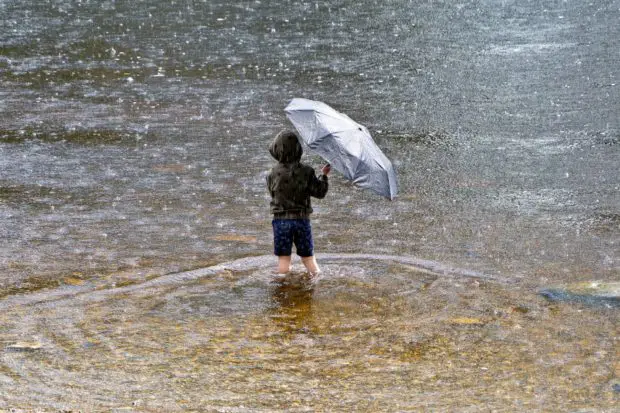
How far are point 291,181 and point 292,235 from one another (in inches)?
15.2

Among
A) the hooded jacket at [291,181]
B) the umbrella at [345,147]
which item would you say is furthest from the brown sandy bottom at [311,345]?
the umbrella at [345,147]

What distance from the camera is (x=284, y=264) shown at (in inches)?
298

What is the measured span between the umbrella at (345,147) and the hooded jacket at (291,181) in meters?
0.21

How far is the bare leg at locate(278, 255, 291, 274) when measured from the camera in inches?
297

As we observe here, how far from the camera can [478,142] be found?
11.5m

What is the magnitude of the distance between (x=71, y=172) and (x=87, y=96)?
12.2 ft

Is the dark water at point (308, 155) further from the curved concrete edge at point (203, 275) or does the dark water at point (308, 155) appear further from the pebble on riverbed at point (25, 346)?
the pebble on riverbed at point (25, 346)

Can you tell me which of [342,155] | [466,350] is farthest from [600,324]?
[342,155]

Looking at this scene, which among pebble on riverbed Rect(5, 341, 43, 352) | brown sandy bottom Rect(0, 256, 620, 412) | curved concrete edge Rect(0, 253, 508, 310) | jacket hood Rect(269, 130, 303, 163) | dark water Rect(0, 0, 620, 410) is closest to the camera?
brown sandy bottom Rect(0, 256, 620, 412)

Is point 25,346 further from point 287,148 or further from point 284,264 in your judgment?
point 287,148

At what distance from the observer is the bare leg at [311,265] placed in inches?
296

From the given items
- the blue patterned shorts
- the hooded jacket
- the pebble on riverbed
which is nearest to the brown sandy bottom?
the pebble on riverbed

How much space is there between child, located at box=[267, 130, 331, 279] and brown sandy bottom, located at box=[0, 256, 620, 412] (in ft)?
0.98

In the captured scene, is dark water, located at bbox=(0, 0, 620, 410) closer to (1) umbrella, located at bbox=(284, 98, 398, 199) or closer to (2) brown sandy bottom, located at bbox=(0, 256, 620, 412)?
(2) brown sandy bottom, located at bbox=(0, 256, 620, 412)
